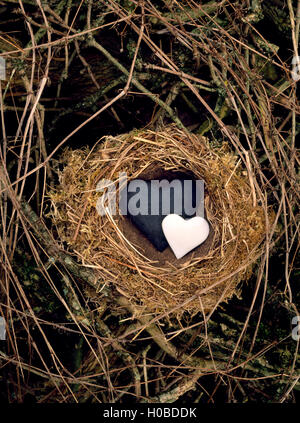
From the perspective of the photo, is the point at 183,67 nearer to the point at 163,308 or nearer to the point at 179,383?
the point at 163,308

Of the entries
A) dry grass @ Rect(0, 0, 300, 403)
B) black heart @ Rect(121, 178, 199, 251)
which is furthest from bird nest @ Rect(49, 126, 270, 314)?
black heart @ Rect(121, 178, 199, 251)

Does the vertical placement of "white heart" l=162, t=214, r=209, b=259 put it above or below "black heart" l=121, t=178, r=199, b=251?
below

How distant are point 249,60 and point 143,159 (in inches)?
23.6

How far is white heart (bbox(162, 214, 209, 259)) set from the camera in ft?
6.18

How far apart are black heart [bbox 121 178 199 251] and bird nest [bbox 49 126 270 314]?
0.11 m

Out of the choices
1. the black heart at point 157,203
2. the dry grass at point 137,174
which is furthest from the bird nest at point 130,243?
the black heart at point 157,203

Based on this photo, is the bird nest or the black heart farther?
the black heart

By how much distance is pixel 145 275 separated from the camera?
5.90 feet

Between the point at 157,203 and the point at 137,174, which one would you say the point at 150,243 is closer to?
the point at 157,203

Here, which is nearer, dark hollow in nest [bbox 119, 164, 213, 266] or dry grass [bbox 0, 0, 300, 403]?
dry grass [bbox 0, 0, 300, 403]

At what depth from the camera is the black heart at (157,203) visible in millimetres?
1950

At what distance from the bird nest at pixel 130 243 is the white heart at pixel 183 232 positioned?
0.08 meters

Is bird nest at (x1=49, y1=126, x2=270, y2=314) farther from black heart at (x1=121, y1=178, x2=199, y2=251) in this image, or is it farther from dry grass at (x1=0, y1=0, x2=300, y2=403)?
black heart at (x1=121, y1=178, x2=199, y2=251)

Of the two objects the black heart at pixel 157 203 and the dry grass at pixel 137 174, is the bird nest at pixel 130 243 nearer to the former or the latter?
the dry grass at pixel 137 174
